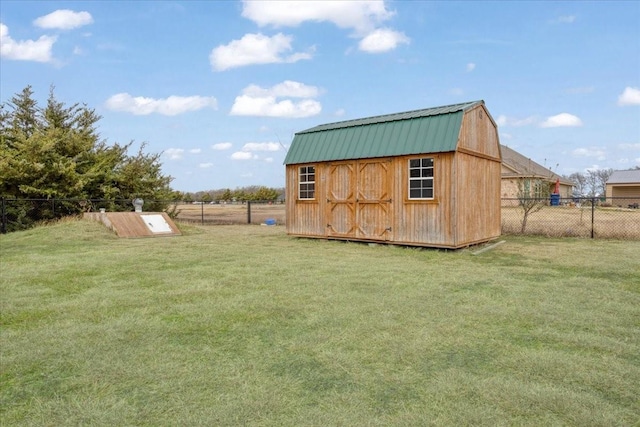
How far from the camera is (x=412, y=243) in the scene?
434 inches

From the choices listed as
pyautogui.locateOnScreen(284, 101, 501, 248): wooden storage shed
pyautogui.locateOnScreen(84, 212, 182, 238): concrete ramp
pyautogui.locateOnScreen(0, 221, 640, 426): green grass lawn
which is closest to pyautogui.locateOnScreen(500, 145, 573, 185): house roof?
pyautogui.locateOnScreen(284, 101, 501, 248): wooden storage shed

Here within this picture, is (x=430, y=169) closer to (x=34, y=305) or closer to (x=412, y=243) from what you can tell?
(x=412, y=243)

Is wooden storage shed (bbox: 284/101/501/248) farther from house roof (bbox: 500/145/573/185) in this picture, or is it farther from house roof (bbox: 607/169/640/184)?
house roof (bbox: 607/169/640/184)

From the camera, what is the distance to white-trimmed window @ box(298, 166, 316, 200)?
13.2 meters

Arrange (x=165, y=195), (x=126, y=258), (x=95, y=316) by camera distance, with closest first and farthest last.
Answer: (x=95, y=316) → (x=126, y=258) → (x=165, y=195)

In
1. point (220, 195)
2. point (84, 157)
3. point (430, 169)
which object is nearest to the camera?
point (430, 169)

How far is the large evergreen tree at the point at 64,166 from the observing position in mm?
16172

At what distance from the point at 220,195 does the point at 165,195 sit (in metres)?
39.6

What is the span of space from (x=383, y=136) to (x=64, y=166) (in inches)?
482

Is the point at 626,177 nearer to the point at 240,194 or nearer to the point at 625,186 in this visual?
the point at 625,186

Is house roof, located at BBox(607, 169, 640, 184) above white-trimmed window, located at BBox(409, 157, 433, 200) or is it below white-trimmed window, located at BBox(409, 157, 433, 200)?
above

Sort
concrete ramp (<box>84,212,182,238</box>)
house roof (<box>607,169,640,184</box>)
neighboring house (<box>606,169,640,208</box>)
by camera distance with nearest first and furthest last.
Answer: concrete ramp (<box>84,212,182,238</box>) → neighboring house (<box>606,169,640,208</box>) → house roof (<box>607,169,640,184</box>)

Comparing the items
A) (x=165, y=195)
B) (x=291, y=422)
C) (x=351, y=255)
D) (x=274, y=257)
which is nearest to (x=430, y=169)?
(x=351, y=255)

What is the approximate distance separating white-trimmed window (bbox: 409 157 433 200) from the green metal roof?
1.04 feet
